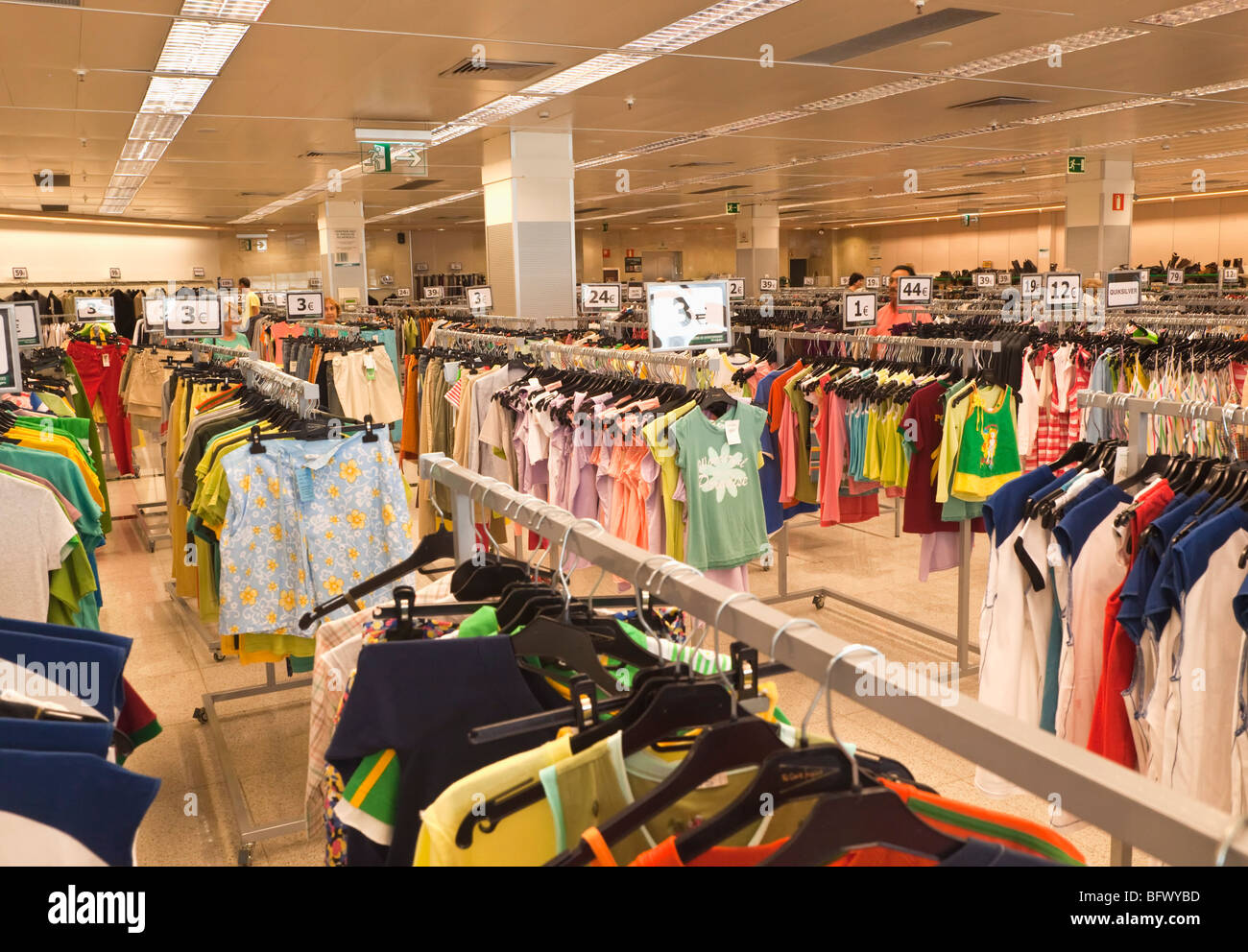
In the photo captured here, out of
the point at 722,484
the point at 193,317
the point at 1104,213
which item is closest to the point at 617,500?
the point at 722,484

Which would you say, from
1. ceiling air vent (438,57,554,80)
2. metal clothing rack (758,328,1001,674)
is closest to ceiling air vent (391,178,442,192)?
ceiling air vent (438,57,554,80)

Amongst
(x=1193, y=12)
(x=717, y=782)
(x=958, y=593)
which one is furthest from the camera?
(x=1193, y=12)

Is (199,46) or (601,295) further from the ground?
(199,46)

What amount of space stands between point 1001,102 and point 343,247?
11732 millimetres

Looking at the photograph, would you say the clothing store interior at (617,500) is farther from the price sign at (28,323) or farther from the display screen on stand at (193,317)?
the price sign at (28,323)

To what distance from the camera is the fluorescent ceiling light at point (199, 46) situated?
21.8 ft

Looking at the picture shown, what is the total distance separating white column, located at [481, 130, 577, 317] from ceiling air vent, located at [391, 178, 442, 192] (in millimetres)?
4071

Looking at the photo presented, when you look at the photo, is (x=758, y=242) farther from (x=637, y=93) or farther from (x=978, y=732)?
(x=978, y=732)

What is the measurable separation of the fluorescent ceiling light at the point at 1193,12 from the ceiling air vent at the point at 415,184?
10.8 meters

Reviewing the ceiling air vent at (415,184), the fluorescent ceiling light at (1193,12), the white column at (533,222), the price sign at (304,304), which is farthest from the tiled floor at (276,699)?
the ceiling air vent at (415,184)

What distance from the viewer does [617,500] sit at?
163 inches

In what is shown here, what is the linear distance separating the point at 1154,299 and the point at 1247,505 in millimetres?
10742

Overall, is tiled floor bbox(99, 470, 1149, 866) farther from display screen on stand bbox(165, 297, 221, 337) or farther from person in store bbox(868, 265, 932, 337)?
person in store bbox(868, 265, 932, 337)
